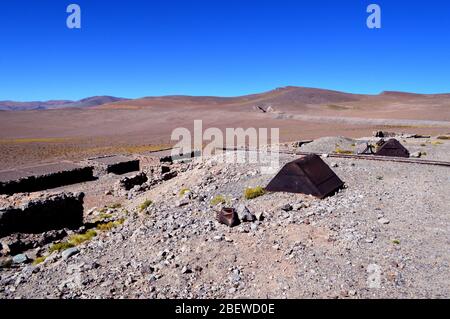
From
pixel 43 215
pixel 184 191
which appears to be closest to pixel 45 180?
pixel 43 215

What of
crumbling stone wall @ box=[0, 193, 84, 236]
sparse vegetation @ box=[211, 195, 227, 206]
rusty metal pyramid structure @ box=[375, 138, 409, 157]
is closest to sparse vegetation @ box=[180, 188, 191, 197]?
sparse vegetation @ box=[211, 195, 227, 206]

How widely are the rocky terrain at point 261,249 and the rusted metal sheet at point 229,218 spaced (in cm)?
11

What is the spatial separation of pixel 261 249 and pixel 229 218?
Result: 1358 mm

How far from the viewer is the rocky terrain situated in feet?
18.9

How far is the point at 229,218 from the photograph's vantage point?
803 cm

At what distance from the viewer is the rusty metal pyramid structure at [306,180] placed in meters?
9.44

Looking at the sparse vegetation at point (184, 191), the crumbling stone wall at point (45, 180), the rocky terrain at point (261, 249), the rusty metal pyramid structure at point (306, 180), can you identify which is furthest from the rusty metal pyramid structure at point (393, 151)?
the crumbling stone wall at point (45, 180)

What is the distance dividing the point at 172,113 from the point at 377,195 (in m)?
83.1

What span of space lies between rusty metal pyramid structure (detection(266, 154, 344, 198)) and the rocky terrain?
242 millimetres

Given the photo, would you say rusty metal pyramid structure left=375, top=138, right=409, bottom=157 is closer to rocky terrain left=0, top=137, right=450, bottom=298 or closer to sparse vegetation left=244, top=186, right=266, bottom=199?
rocky terrain left=0, top=137, right=450, bottom=298
